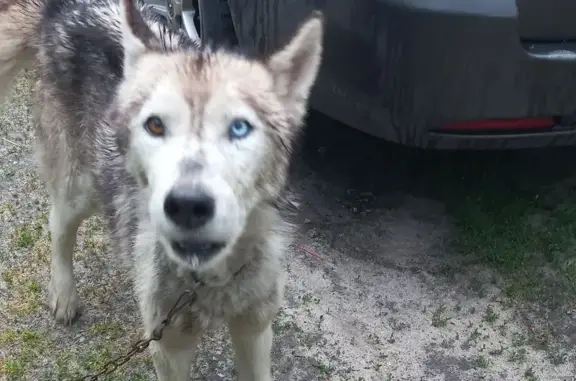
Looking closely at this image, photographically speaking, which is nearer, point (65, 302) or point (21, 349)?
point (21, 349)

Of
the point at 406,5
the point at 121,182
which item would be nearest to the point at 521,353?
the point at 406,5

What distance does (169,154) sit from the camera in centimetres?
217

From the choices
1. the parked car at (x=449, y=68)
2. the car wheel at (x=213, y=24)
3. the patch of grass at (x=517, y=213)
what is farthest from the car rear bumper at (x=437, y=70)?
the patch of grass at (x=517, y=213)

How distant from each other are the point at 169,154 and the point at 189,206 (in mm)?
192

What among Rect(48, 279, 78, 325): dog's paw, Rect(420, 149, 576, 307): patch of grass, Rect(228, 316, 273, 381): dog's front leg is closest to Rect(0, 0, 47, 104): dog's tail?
Rect(48, 279, 78, 325): dog's paw

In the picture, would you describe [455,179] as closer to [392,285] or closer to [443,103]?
[392,285]

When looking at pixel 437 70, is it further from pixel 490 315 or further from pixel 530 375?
pixel 530 375

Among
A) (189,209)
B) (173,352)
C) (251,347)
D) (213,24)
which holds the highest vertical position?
(189,209)

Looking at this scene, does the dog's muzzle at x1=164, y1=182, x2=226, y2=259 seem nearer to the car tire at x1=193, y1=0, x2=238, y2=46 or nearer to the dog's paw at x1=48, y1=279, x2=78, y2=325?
the dog's paw at x1=48, y1=279, x2=78, y2=325

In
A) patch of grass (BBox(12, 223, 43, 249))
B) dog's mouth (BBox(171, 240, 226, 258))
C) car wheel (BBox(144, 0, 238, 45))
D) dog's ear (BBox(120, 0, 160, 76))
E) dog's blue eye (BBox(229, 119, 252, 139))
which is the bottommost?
patch of grass (BBox(12, 223, 43, 249))

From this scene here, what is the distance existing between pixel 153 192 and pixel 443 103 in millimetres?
1626

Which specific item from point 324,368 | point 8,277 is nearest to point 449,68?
point 324,368

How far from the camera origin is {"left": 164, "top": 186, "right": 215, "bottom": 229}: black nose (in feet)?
6.77

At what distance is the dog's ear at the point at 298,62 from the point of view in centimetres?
247
